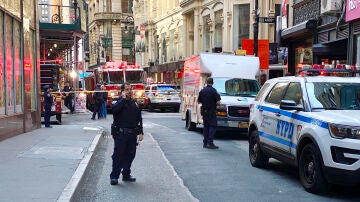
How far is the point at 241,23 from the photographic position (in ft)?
115

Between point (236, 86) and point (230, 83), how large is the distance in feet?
0.71

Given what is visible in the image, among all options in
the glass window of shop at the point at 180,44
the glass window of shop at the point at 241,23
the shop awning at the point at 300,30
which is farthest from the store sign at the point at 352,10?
the glass window of shop at the point at 180,44

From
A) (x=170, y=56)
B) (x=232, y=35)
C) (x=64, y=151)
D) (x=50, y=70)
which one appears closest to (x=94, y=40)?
(x=170, y=56)

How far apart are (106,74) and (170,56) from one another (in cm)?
2390

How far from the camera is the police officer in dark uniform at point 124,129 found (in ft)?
26.4

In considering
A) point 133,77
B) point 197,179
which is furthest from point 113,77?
point 197,179

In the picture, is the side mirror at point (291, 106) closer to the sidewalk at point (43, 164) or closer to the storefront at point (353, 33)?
the sidewalk at point (43, 164)

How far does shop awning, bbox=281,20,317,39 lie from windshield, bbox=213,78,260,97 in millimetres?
5526

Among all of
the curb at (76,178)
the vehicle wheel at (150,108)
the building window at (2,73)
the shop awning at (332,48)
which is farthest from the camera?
the vehicle wheel at (150,108)

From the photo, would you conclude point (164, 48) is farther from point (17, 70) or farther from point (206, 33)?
point (17, 70)

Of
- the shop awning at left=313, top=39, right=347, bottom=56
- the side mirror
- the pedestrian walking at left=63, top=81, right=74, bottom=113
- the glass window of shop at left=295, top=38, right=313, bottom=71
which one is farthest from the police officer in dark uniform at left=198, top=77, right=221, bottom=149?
the pedestrian walking at left=63, top=81, right=74, bottom=113

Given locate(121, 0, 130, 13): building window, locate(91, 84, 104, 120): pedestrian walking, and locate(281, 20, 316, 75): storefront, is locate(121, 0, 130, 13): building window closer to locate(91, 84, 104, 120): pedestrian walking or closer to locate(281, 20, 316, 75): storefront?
locate(281, 20, 316, 75): storefront

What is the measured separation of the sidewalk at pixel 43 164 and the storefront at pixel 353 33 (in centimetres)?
913

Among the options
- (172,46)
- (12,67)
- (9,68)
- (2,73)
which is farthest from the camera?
(172,46)
